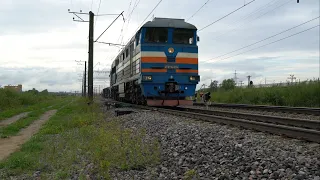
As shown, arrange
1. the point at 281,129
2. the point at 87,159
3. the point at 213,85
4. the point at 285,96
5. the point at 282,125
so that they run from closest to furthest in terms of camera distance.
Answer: the point at 87,159
the point at 281,129
the point at 282,125
the point at 285,96
the point at 213,85

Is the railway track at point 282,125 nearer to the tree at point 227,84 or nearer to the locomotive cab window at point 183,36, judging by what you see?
the locomotive cab window at point 183,36

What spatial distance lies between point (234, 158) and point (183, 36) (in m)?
11.6

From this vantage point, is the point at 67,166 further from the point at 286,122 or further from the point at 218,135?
the point at 286,122

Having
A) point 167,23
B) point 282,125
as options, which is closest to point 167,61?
point 167,23

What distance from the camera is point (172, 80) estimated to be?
1587 centimetres

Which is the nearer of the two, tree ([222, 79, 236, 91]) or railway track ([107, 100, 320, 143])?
railway track ([107, 100, 320, 143])

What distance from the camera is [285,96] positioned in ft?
71.0

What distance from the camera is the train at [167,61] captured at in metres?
15.6

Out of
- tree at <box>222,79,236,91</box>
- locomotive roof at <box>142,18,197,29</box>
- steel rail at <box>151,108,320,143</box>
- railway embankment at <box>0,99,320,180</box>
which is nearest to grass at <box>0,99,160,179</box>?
railway embankment at <box>0,99,320,180</box>

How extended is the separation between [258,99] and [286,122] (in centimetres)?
1561

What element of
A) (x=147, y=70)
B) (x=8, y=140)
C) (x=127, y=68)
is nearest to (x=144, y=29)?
(x=147, y=70)

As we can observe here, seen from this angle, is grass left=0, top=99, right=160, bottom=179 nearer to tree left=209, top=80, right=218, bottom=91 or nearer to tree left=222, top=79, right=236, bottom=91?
tree left=222, top=79, right=236, bottom=91

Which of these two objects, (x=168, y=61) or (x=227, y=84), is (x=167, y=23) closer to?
(x=168, y=61)

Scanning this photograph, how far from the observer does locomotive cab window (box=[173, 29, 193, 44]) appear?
16141mm
